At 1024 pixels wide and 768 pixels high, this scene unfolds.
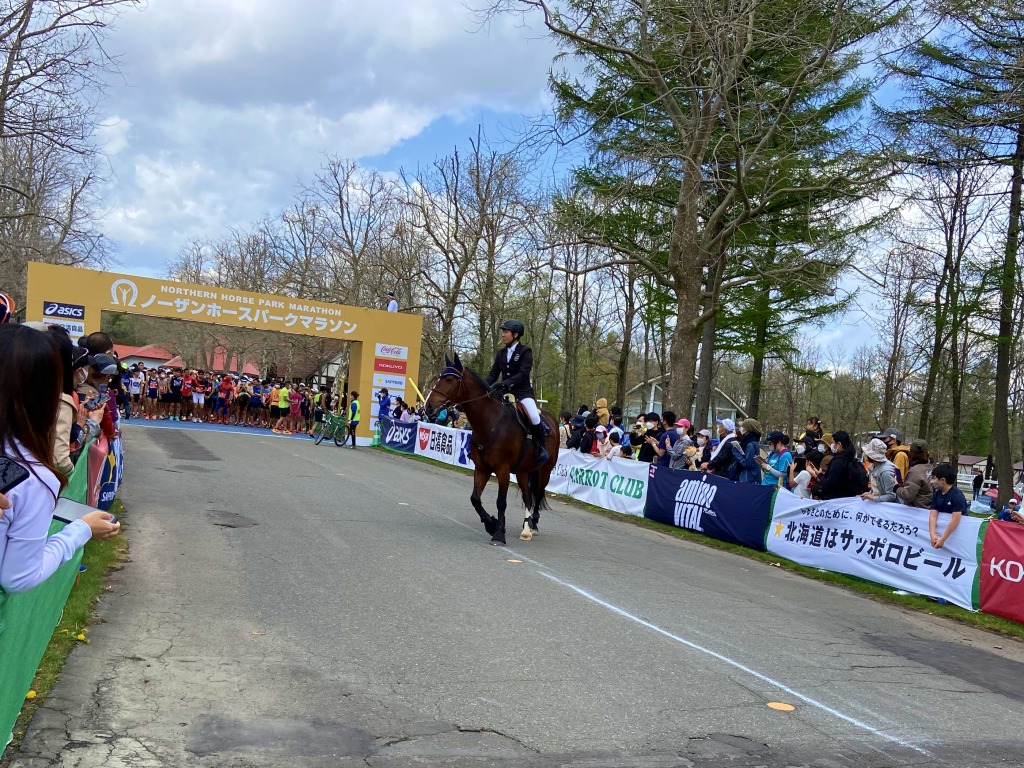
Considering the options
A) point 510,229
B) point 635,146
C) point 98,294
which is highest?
point 510,229

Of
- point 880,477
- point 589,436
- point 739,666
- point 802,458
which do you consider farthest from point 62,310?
point 739,666

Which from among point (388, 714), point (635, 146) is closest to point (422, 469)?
point (635, 146)

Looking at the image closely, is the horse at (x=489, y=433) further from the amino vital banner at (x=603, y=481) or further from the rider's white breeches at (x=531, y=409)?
the amino vital banner at (x=603, y=481)

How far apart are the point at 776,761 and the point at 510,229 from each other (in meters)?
31.7

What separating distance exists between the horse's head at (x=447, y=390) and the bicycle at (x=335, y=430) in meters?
19.7

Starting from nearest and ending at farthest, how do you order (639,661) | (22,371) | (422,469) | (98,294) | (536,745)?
(22,371), (536,745), (639,661), (422,469), (98,294)

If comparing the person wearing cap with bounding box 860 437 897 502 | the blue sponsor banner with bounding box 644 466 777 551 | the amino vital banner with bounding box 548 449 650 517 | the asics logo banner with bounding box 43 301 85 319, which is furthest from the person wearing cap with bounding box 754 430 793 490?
the asics logo banner with bounding box 43 301 85 319

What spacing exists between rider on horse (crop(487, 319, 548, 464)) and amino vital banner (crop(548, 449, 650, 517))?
495cm

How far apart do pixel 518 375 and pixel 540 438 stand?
995mm

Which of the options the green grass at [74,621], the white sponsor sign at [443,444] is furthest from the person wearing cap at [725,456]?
the green grass at [74,621]

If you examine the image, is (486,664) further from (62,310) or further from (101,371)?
(62,310)

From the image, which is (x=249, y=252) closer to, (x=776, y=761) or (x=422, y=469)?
(x=422, y=469)

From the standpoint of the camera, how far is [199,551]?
8828mm

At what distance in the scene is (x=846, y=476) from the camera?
11.8 metres
